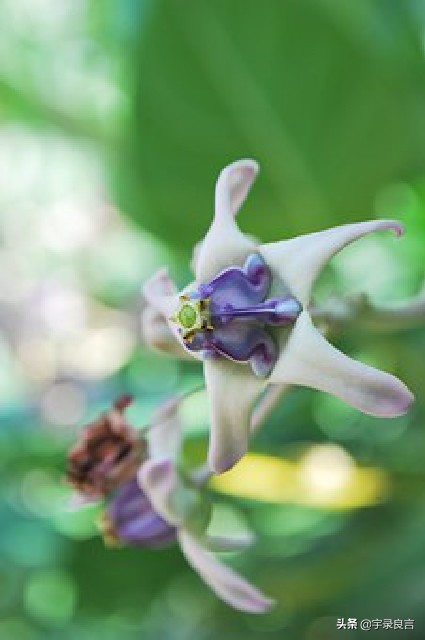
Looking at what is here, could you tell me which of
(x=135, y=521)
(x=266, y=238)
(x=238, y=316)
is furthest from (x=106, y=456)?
(x=266, y=238)

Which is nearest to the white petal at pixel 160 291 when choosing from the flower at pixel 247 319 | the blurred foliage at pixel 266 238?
the flower at pixel 247 319

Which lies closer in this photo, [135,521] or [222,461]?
[222,461]

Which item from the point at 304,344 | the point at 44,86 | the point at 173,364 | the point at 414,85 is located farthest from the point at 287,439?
the point at 304,344

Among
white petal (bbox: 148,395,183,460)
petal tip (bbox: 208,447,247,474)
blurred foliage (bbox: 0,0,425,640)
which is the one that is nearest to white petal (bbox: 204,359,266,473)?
petal tip (bbox: 208,447,247,474)

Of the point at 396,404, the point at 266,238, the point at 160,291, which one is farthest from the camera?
the point at 266,238

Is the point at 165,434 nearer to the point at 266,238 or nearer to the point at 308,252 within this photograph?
the point at 308,252

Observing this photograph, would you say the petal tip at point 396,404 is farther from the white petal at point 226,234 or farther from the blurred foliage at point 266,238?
the blurred foliage at point 266,238
